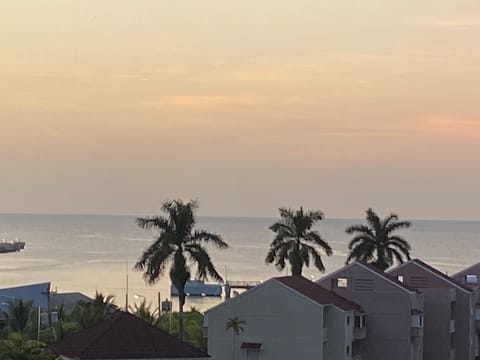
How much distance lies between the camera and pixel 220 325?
63.2m

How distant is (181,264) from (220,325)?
3.87 metres

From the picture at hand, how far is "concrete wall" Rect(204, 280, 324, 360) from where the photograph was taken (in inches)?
2420

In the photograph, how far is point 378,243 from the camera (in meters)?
79.8

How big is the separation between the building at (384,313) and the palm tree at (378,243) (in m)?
10.9

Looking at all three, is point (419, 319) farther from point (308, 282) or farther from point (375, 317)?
point (308, 282)

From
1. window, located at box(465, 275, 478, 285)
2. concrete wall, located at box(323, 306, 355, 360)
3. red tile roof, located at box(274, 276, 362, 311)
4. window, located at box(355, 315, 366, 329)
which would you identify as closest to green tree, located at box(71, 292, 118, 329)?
red tile roof, located at box(274, 276, 362, 311)

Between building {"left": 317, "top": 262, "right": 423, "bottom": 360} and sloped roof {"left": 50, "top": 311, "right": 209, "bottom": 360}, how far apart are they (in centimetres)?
1776

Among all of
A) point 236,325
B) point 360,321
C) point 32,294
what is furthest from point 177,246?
point 32,294

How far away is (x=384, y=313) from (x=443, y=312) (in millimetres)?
7986

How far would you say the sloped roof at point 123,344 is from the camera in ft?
166

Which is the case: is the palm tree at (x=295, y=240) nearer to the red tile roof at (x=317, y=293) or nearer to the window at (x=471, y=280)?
the red tile roof at (x=317, y=293)

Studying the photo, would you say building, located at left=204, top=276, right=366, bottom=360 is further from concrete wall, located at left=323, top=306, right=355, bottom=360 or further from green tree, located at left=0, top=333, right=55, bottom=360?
green tree, located at left=0, top=333, right=55, bottom=360

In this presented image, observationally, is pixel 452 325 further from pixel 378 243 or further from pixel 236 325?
pixel 236 325

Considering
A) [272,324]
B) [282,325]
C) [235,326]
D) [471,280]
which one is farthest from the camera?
[471,280]
